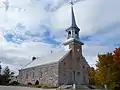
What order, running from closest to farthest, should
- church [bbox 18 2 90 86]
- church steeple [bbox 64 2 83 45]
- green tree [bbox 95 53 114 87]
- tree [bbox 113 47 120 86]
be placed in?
1. green tree [bbox 95 53 114 87]
2. tree [bbox 113 47 120 86]
3. church [bbox 18 2 90 86]
4. church steeple [bbox 64 2 83 45]

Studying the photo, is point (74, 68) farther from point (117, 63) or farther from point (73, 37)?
point (117, 63)

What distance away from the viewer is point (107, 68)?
119 feet

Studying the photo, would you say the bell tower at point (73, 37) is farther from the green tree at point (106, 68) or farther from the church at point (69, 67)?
the green tree at point (106, 68)

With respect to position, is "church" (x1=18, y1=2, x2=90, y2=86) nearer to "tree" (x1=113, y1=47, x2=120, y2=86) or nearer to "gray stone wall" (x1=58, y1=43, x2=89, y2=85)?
"gray stone wall" (x1=58, y1=43, x2=89, y2=85)

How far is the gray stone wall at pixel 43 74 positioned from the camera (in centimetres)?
5156

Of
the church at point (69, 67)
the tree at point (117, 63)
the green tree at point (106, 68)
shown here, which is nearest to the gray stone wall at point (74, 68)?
the church at point (69, 67)

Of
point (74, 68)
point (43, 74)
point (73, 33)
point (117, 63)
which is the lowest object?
point (43, 74)

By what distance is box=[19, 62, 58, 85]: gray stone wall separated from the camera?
5156 centimetres

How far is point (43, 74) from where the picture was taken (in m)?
55.9

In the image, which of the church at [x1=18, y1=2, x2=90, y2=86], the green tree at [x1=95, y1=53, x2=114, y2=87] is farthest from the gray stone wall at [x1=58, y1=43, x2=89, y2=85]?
the green tree at [x1=95, y1=53, x2=114, y2=87]

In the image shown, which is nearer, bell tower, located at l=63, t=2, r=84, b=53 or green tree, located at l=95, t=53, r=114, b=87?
green tree, located at l=95, t=53, r=114, b=87

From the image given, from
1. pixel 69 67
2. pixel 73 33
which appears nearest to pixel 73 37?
pixel 73 33

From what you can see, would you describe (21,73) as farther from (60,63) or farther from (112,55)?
(112,55)

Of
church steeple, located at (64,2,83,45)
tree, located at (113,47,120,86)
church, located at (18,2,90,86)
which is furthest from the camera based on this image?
church steeple, located at (64,2,83,45)
